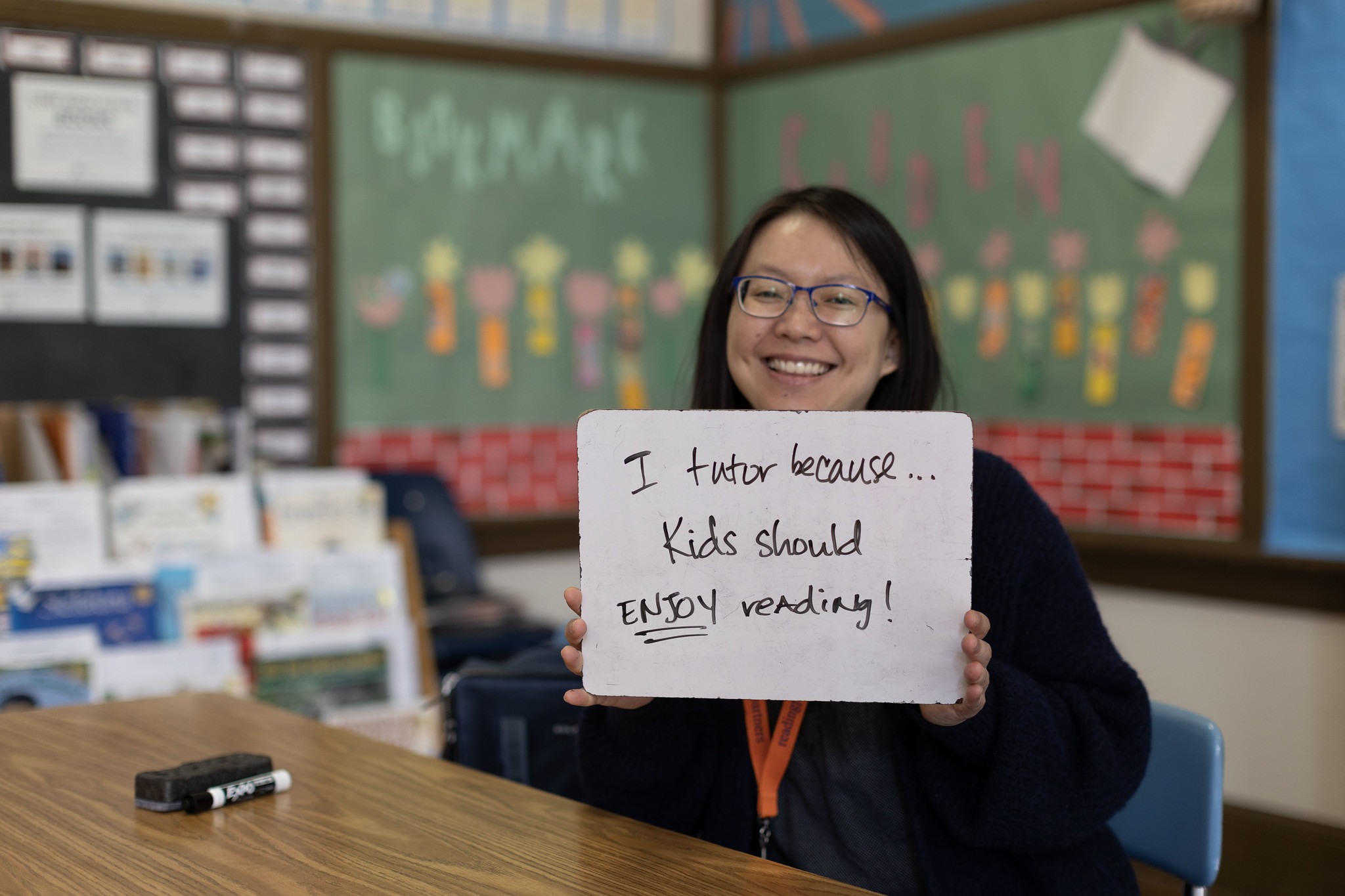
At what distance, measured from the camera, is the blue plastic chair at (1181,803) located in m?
1.53

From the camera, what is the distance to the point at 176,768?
55.9 inches

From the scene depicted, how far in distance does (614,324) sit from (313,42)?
124cm

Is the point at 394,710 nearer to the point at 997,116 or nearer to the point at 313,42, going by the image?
the point at 313,42

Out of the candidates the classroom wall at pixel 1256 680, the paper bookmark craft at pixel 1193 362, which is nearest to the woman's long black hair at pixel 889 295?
the classroom wall at pixel 1256 680

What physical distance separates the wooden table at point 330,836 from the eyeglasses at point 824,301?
2.08 ft

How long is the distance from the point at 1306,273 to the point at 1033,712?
6.86 ft

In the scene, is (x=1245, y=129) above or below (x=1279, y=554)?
above

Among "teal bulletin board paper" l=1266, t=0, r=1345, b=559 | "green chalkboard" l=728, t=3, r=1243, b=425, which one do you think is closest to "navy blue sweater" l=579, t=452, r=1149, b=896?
"teal bulletin board paper" l=1266, t=0, r=1345, b=559

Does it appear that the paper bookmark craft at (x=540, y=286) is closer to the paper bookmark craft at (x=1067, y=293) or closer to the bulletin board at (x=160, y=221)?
the bulletin board at (x=160, y=221)

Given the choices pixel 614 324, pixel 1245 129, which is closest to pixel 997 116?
pixel 1245 129

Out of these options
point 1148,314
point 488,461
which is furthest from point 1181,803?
point 488,461

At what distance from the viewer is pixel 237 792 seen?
1411mm

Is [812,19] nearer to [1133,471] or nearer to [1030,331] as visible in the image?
[1030,331]

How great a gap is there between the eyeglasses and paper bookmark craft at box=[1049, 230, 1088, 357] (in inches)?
79.2
